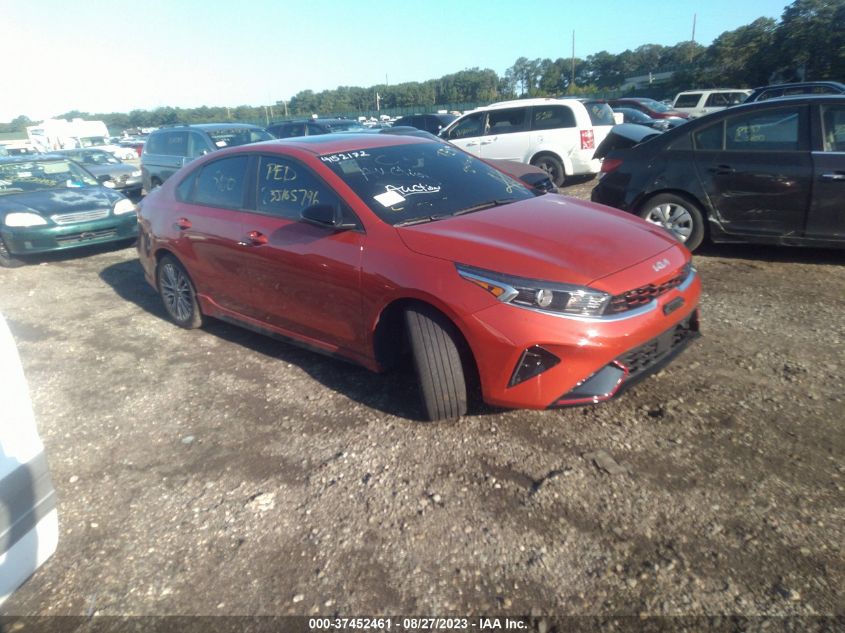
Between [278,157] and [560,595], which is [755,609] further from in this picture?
[278,157]

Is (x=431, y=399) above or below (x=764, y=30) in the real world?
below

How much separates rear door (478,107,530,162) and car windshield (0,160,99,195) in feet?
23.1

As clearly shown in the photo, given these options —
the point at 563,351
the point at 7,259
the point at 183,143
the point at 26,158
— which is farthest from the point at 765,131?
the point at 183,143

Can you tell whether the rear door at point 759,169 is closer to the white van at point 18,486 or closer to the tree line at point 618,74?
the white van at point 18,486

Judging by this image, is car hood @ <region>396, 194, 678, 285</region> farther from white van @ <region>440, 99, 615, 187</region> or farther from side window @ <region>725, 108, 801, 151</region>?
white van @ <region>440, 99, 615, 187</region>

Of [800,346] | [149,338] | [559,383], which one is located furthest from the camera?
[149,338]

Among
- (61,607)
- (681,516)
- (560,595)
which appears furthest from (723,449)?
(61,607)

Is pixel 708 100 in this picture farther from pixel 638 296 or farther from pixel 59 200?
pixel 638 296

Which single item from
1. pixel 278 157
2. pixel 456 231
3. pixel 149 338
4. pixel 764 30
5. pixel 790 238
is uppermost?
pixel 764 30

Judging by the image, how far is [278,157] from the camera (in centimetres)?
414

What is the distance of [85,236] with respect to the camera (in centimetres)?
811

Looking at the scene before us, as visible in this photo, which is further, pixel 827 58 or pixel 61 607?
pixel 827 58

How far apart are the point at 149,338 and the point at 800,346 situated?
5.04m

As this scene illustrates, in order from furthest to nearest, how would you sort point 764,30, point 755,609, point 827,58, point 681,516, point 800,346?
point 764,30 < point 827,58 < point 800,346 < point 681,516 < point 755,609
